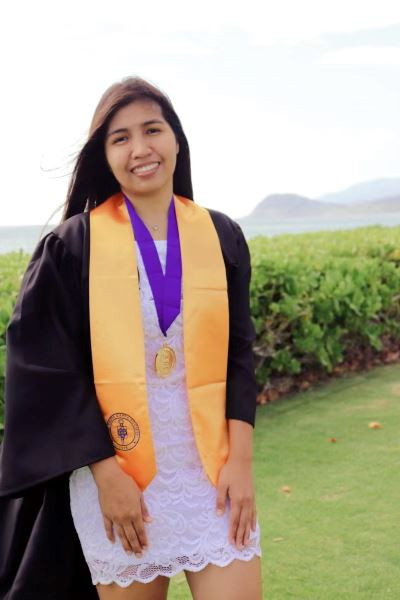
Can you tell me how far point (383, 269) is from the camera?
303 inches

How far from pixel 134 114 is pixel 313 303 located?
173 inches

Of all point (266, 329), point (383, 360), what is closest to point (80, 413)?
point (266, 329)

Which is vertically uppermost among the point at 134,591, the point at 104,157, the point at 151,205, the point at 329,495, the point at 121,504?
the point at 104,157

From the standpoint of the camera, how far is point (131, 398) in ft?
7.48

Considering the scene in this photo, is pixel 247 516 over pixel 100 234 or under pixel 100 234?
under

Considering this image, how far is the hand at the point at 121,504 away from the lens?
2.23 metres

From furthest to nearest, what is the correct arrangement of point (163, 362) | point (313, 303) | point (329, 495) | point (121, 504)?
point (313, 303) → point (329, 495) → point (163, 362) → point (121, 504)

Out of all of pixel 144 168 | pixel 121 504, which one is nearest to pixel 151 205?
pixel 144 168

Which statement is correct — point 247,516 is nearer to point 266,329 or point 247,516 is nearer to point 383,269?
point 266,329

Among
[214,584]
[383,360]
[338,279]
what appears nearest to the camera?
[214,584]

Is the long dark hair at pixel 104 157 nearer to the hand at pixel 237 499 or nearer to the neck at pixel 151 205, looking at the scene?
the neck at pixel 151 205

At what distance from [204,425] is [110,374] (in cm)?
27

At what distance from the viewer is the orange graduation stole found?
228 centimetres

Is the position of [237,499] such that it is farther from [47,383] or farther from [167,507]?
[47,383]
